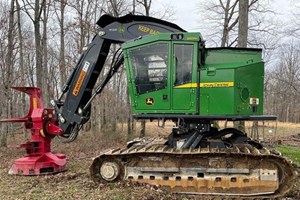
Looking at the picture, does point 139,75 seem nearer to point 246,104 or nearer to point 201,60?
point 201,60

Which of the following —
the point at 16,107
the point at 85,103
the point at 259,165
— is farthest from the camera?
the point at 16,107

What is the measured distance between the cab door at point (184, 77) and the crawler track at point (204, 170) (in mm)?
947

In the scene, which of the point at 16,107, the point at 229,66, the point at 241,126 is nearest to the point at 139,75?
the point at 229,66

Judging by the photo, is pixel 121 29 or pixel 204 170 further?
pixel 121 29

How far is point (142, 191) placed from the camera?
269 inches

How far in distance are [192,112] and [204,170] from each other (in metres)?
1.20

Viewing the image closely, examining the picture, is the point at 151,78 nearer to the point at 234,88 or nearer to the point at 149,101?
the point at 149,101

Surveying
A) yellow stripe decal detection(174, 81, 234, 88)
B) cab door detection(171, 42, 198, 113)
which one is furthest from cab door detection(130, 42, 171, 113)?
yellow stripe decal detection(174, 81, 234, 88)

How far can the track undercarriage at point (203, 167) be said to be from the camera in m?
6.71

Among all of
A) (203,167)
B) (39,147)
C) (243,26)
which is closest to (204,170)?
(203,167)

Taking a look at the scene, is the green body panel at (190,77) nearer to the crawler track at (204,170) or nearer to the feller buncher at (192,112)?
the feller buncher at (192,112)

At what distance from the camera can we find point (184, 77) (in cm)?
736

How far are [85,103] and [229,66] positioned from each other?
12.7 ft

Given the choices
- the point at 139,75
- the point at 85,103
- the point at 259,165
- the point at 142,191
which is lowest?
the point at 142,191
